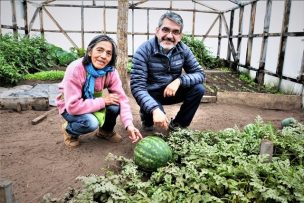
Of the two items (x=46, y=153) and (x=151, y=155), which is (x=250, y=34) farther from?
(x=46, y=153)

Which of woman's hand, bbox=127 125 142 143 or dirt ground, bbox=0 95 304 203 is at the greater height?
woman's hand, bbox=127 125 142 143

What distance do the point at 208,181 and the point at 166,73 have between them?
1929mm

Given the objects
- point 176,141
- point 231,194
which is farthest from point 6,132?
point 231,194

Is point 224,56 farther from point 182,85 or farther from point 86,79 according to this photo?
point 86,79

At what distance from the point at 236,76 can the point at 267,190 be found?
364 inches

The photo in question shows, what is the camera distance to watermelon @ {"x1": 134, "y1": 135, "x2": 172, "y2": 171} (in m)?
2.87

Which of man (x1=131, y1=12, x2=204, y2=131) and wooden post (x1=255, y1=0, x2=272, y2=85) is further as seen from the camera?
wooden post (x1=255, y1=0, x2=272, y2=85)

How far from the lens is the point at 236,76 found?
36.4 feet

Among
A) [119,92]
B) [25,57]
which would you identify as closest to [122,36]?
[119,92]

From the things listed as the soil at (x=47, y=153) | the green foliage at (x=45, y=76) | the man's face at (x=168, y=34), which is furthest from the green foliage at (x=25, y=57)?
the man's face at (x=168, y=34)

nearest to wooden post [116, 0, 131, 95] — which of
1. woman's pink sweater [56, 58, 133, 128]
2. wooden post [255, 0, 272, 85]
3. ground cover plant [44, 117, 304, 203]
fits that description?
woman's pink sweater [56, 58, 133, 128]

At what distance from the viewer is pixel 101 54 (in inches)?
132

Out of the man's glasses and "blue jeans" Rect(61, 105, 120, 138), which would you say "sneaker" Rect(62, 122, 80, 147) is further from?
the man's glasses

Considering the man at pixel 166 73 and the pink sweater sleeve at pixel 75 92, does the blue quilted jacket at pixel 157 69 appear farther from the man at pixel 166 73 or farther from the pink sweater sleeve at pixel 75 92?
the pink sweater sleeve at pixel 75 92
